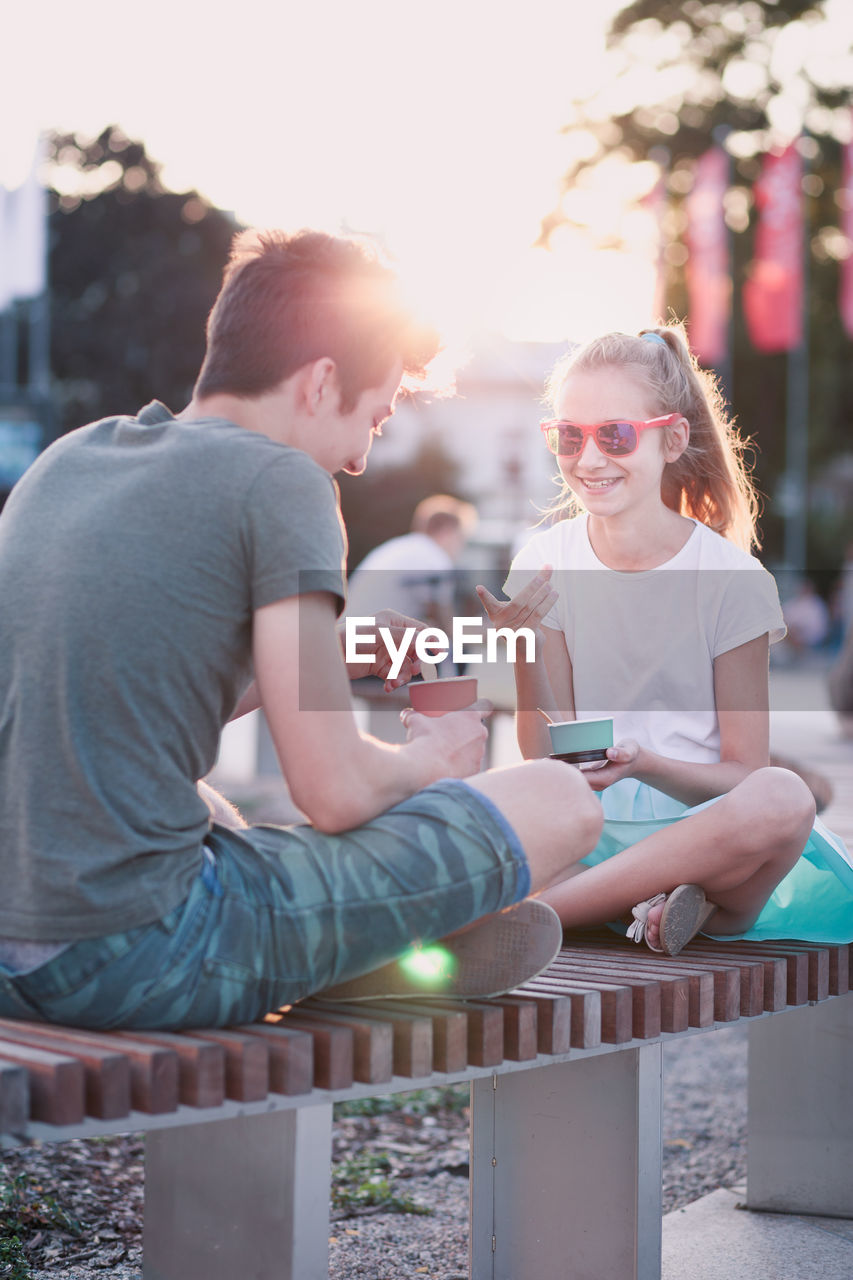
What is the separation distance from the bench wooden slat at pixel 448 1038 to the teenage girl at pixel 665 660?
0.81m

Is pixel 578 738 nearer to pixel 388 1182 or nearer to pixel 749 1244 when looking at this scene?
pixel 749 1244

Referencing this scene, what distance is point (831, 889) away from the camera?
332 centimetres

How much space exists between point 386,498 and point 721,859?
134 feet

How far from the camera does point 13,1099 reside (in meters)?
1.85

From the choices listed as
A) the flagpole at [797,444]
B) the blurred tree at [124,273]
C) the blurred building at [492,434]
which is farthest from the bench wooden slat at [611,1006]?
the blurred building at [492,434]

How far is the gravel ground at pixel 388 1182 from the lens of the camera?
3.27 meters

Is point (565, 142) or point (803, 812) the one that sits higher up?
point (565, 142)

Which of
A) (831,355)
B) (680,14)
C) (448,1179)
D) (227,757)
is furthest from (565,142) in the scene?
(448,1179)

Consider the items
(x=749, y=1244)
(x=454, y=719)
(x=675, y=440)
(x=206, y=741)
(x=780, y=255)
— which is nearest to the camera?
(x=206, y=741)

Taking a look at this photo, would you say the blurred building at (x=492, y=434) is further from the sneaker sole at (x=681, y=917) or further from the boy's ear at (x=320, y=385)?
the boy's ear at (x=320, y=385)

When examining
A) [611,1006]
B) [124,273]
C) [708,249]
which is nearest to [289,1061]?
[611,1006]

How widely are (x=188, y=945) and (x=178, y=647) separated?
0.41 metres

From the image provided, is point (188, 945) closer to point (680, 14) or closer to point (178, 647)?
point (178, 647)

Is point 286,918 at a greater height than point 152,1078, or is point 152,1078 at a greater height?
point 286,918
